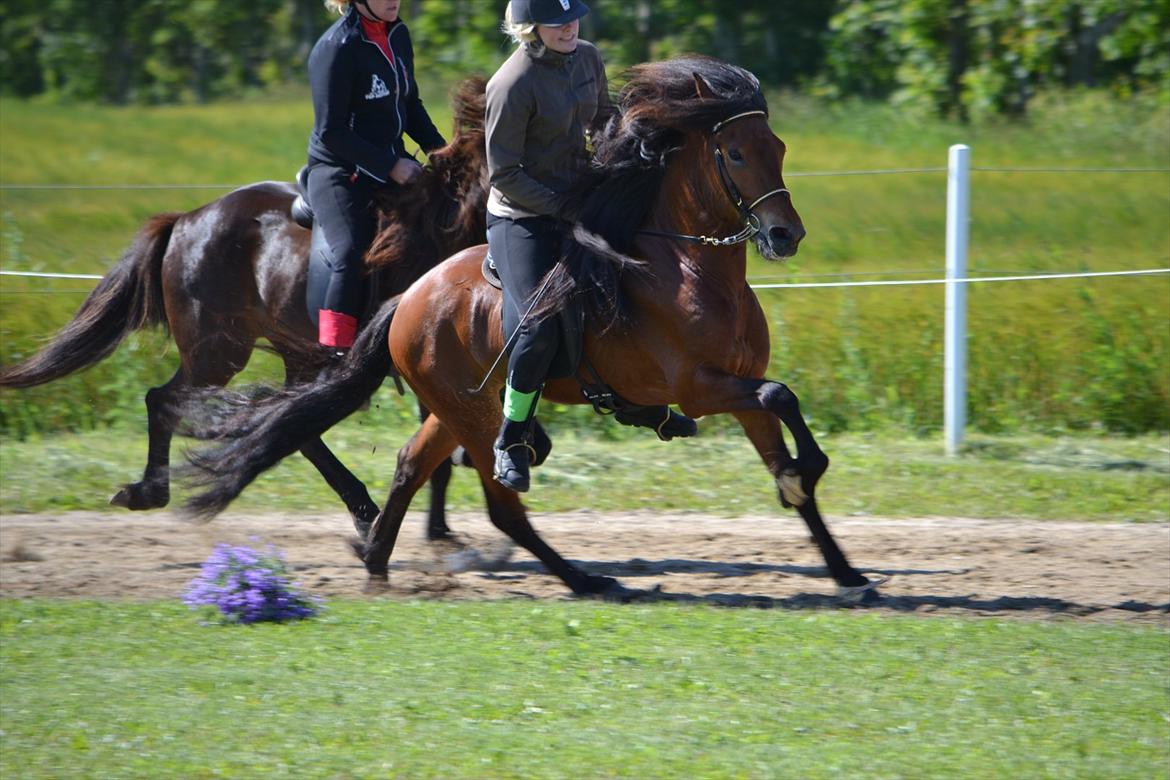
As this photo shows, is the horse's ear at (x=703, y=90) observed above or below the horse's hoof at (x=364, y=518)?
Answer: above

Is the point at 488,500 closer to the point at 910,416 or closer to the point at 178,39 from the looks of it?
the point at 910,416

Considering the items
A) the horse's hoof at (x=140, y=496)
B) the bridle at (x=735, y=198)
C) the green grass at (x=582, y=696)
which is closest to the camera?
the green grass at (x=582, y=696)

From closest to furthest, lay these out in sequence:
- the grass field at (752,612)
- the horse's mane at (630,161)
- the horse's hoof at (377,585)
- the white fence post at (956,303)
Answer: the grass field at (752,612), the horse's mane at (630,161), the horse's hoof at (377,585), the white fence post at (956,303)

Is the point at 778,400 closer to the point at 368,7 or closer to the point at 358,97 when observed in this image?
the point at 358,97

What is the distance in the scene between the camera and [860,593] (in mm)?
6070

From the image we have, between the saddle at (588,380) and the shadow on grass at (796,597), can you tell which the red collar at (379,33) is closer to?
the saddle at (588,380)

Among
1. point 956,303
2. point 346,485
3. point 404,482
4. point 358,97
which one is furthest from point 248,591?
point 956,303

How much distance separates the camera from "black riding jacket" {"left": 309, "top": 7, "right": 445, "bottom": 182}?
6820 mm

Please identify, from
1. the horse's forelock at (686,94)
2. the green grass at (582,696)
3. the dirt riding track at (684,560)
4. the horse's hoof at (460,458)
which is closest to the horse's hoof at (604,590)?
the dirt riding track at (684,560)

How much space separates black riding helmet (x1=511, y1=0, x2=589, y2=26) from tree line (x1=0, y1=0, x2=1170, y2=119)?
159 centimetres

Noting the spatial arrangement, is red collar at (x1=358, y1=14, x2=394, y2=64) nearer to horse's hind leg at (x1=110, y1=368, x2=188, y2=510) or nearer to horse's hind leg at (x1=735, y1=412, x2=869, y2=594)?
horse's hind leg at (x1=110, y1=368, x2=188, y2=510)

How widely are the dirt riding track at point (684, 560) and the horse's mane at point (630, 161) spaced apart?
4.93 ft

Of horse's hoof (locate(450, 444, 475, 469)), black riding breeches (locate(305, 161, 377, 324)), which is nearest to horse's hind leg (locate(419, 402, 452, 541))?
horse's hoof (locate(450, 444, 475, 469))

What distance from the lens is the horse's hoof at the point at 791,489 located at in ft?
18.5
